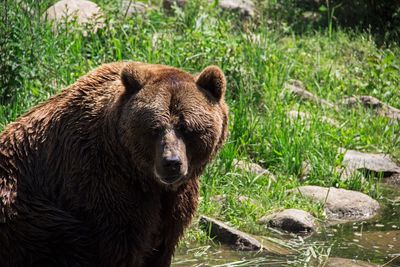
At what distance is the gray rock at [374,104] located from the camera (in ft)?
36.8

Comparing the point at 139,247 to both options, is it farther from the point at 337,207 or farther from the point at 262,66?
the point at 262,66

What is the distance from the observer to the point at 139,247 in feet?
19.4

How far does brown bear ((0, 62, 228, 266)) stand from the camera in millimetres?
5809

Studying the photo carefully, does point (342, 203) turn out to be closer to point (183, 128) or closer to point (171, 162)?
point (183, 128)

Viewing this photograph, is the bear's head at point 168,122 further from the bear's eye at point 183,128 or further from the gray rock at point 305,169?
the gray rock at point 305,169

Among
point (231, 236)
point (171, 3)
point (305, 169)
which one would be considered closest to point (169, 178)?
point (231, 236)

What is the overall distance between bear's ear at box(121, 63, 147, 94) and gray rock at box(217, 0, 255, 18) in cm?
772

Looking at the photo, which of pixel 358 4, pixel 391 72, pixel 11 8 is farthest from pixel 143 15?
pixel 358 4

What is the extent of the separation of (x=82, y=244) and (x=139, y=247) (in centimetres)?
38

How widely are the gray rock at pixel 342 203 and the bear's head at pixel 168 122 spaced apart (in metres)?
3.02

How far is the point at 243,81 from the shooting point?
10.2 meters

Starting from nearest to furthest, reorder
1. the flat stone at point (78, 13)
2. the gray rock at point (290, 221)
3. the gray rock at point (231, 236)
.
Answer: the gray rock at point (231, 236) → the gray rock at point (290, 221) → the flat stone at point (78, 13)

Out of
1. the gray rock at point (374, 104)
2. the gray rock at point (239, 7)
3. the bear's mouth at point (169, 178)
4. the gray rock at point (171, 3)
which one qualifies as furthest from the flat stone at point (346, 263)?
the gray rock at point (239, 7)

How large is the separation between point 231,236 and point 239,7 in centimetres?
678
